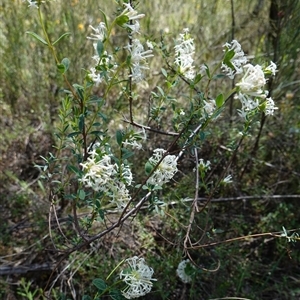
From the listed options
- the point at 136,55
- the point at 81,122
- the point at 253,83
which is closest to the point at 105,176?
the point at 81,122

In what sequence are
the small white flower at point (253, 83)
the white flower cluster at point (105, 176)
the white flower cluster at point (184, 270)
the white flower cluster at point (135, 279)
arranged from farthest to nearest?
the white flower cluster at point (184, 270)
the white flower cluster at point (135, 279)
the white flower cluster at point (105, 176)
the small white flower at point (253, 83)

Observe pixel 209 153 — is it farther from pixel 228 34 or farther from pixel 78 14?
pixel 78 14

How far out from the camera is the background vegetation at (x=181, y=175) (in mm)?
1926

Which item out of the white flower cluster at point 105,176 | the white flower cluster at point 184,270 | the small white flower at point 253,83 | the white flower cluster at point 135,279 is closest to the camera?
the small white flower at point 253,83

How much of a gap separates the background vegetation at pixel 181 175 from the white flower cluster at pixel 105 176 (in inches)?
13.8

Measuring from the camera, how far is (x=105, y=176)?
108 cm

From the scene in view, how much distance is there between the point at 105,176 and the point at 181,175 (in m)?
1.11

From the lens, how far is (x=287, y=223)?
2.12 metres

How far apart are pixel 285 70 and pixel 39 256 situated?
1.50m

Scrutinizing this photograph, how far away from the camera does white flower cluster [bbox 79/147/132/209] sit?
1071 millimetres

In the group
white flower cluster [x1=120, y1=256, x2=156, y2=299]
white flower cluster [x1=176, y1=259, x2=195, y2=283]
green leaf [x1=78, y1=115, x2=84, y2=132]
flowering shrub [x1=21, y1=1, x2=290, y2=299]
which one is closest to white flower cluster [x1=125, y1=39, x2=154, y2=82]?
flowering shrub [x1=21, y1=1, x2=290, y2=299]

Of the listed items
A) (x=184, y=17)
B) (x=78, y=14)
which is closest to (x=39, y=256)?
(x=78, y=14)

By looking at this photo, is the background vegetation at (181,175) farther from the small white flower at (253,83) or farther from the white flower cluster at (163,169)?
the small white flower at (253,83)

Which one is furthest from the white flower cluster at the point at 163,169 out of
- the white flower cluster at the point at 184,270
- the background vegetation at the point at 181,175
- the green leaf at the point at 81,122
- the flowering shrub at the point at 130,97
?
the white flower cluster at the point at 184,270
